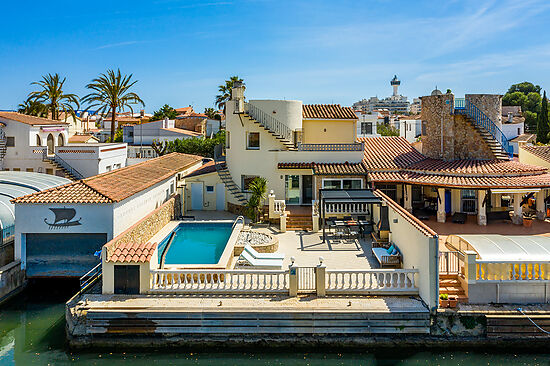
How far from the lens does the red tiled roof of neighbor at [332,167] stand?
26.7 meters

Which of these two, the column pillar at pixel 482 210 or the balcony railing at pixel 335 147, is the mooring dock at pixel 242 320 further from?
the balcony railing at pixel 335 147

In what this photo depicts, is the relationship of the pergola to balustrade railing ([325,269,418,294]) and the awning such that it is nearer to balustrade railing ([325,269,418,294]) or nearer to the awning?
the awning

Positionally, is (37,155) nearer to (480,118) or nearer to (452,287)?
(480,118)

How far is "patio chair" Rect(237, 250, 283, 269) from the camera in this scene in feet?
53.9

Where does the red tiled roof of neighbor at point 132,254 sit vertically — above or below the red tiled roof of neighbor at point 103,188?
below

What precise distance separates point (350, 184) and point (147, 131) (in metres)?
→ 44.8

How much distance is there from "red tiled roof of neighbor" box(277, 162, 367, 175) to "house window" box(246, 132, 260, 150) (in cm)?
249

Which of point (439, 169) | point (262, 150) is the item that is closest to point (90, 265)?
point (262, 150)

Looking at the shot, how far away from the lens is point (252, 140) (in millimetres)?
29578

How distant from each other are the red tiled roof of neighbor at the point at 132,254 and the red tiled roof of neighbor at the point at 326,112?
63.7 ft

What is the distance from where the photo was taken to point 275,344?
42.9 feet

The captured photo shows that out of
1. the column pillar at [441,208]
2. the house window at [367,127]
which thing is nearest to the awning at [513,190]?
the column pillar at [441,208]

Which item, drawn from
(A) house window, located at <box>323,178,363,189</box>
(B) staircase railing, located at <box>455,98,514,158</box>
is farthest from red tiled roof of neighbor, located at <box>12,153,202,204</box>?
(B) staircase railing, located at <box>455,98,514,158</box>

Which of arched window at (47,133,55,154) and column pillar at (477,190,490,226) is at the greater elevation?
arched window at (47,133,55,154)
